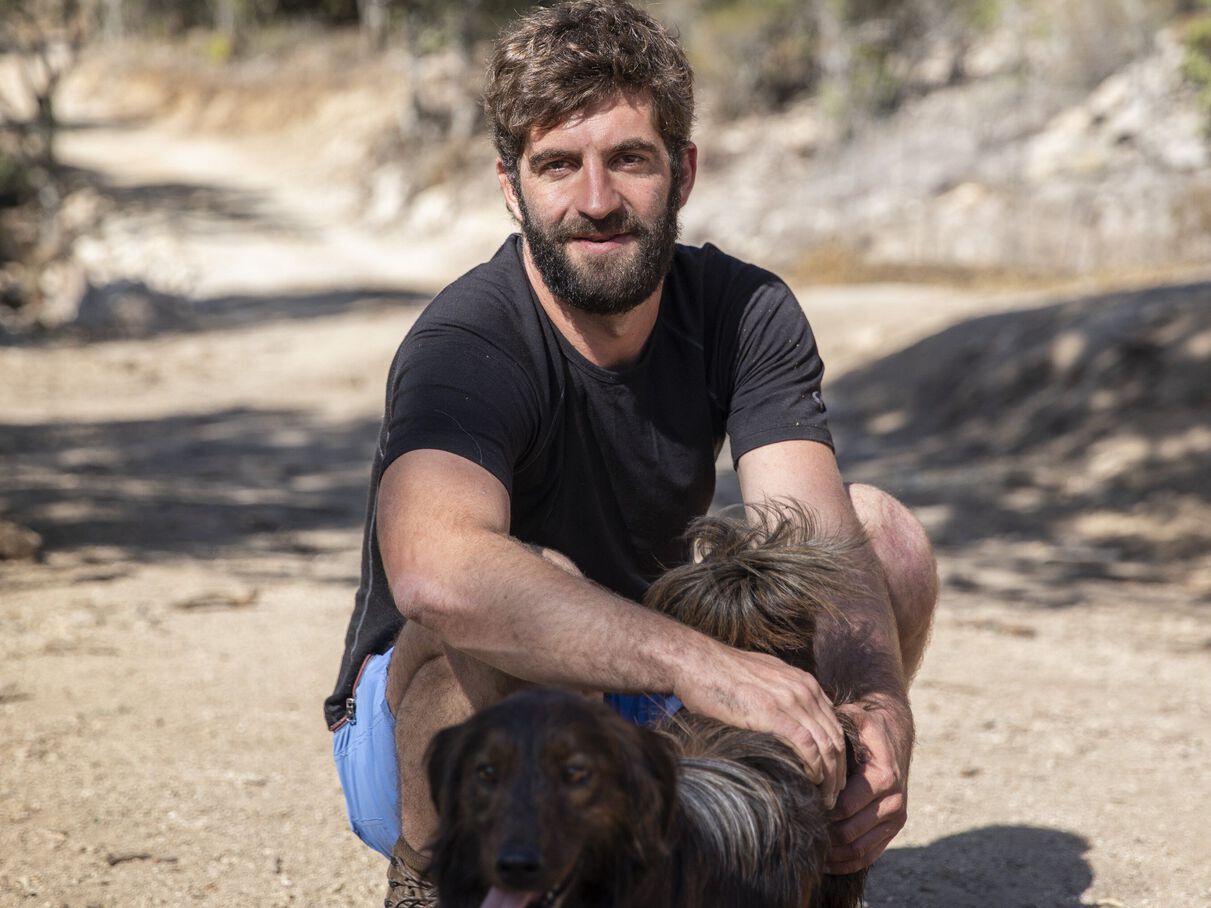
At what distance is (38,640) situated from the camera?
5438 millimetres

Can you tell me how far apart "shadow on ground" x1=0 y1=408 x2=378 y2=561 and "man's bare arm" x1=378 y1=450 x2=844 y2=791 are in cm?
469

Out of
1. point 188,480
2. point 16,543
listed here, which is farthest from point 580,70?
point 188,480

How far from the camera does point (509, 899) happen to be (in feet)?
6.42

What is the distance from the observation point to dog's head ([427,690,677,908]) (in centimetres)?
193

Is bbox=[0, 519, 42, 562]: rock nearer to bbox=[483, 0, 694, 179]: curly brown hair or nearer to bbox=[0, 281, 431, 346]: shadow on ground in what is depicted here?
bbox=[483, 0, 694, 179]: curly brown hair

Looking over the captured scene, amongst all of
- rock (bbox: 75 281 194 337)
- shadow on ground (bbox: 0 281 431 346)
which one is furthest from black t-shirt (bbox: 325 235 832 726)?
rock (bbox: 75 281 194 337)

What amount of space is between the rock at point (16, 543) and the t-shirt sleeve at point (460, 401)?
4.23 meters

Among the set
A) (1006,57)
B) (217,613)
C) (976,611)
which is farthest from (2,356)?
(1006,57)

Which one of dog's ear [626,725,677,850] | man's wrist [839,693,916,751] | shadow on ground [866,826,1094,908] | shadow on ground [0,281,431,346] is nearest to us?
dog's ear [626,725,677,850]

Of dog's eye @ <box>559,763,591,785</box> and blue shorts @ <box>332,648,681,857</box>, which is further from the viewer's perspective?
blue shorts @ <box>332,648,681,857</box>

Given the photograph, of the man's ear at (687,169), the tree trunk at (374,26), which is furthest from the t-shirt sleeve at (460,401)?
the tree trunk at (374,26)

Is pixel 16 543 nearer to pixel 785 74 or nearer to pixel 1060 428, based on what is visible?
pixel 1060 428

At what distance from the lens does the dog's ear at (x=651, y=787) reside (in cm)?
199

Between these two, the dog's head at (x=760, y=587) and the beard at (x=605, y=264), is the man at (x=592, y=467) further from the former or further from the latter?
the dog's head at (x=760, y=587)
